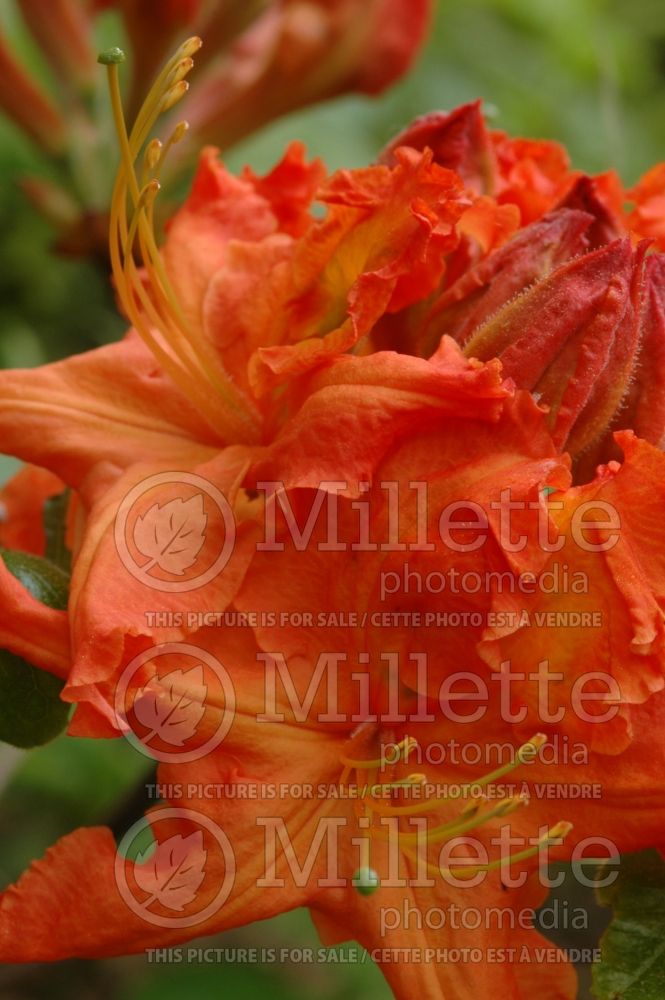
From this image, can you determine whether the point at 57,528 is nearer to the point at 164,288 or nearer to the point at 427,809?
the point at 164,288

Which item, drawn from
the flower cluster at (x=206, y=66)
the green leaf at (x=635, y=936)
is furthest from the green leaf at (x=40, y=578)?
the flower cluster at (x=206, y=66)

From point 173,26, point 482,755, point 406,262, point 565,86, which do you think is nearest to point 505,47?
point 565,86

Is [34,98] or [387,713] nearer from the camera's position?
[387,713]

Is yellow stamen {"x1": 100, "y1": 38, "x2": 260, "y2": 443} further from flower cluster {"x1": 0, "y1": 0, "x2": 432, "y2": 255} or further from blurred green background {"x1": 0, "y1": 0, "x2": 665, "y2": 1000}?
blurred green background {"x1": 0, "y1": 0, "x2": 665, "y2": 1000}

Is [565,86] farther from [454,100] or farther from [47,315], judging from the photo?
[47,315]

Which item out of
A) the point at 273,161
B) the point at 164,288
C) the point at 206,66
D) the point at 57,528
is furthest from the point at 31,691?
the point at 273,161
